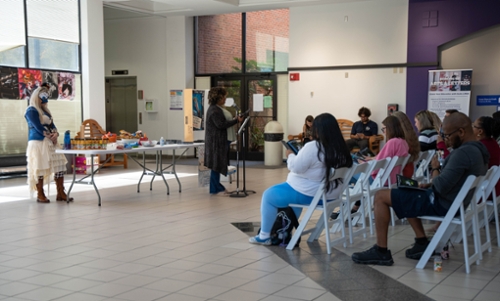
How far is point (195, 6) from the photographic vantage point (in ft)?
45.0

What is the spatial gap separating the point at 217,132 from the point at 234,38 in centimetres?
698

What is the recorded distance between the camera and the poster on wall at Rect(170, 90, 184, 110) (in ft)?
50.5

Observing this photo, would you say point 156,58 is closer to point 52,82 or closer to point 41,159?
point 52,82

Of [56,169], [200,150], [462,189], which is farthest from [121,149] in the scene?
[462,189]

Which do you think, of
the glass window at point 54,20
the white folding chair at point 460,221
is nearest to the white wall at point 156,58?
the glass window at point 54,20

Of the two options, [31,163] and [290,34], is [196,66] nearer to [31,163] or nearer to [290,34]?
[290,34]

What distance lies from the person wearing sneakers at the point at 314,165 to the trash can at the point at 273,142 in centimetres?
835

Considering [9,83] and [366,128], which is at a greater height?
[9,83]

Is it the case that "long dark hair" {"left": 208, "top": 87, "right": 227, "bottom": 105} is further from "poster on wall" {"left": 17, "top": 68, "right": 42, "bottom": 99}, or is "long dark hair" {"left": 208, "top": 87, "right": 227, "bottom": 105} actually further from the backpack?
"poster on wall" {"left": 17, "top": 68, "right": 42, "bottom": 99}

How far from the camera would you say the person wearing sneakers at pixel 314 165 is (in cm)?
501

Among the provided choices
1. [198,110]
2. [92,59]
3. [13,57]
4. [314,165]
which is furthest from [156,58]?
[314,165]

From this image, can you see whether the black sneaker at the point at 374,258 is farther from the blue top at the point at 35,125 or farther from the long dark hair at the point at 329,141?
the blue top at the point at 35,125

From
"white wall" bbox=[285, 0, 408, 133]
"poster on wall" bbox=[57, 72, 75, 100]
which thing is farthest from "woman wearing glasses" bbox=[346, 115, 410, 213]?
"poster on wall" bbox=[57, 72, 75, 100]

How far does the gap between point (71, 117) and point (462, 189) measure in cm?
955
